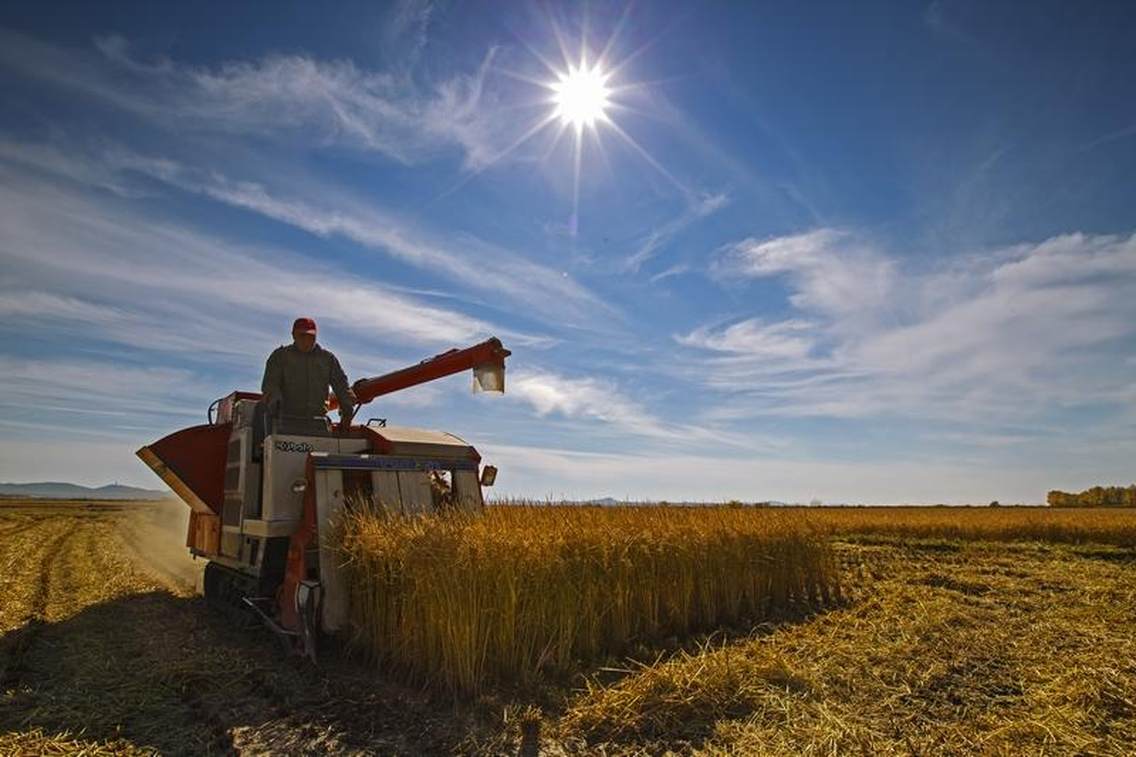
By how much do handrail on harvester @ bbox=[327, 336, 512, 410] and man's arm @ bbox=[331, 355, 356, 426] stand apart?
104cm

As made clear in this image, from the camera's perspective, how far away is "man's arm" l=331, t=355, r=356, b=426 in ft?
26.3

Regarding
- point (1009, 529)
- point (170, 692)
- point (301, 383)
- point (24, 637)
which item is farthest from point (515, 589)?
point (1009, 529)

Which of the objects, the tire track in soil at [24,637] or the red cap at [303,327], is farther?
the red cap at [303,327]

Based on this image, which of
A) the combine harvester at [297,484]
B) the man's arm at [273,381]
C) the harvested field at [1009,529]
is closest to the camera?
the combine harvester at [297,484]

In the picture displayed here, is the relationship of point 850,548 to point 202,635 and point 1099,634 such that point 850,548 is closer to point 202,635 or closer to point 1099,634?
point 1099,634

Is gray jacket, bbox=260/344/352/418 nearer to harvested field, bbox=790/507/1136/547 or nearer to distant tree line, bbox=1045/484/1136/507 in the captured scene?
harvested field, bbox=790/507/1136/547

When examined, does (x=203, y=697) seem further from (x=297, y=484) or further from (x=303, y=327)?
(x=303, y=327)

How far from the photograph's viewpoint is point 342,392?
8.12 m

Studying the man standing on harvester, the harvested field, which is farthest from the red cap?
the harvested field

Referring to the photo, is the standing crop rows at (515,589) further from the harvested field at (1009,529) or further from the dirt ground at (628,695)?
the harvested field at (1009,529)

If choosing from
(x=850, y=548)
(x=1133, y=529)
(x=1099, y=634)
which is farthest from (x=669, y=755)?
(x=1133, y=529)

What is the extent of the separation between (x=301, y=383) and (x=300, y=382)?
2 centimetres

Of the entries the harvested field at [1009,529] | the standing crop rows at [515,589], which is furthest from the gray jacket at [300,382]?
the harvested field at [1009,529]

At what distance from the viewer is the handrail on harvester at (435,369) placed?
8.53m
